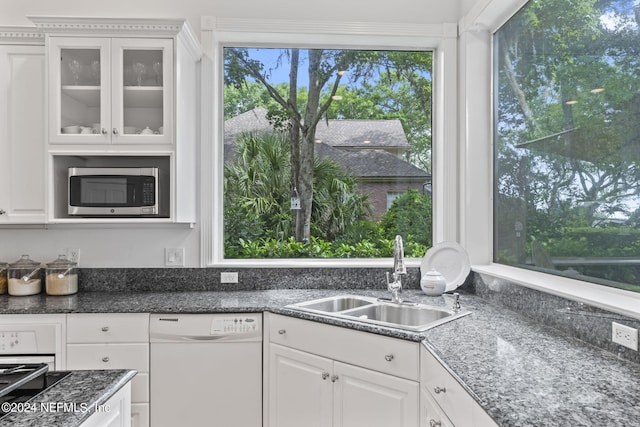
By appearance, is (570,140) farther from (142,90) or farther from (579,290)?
(142,90)

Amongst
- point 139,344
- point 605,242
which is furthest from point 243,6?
point 605,242

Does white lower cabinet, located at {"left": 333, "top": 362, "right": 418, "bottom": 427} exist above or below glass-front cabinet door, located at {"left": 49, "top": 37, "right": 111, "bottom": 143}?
below

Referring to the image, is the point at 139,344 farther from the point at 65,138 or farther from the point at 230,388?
the point at 65,138

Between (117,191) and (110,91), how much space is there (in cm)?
54

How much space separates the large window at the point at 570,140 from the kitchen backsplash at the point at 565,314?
17cm

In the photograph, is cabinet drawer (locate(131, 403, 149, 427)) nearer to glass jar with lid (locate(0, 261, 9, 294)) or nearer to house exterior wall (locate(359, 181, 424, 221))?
glass jar with lid (locate(0, 261, 9, 294))

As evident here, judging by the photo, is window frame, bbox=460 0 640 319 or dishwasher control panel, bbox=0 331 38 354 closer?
dishwasher control panel, bbox=0 331 38 354

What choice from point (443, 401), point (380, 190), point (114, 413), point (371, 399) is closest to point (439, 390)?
point (443, 401)

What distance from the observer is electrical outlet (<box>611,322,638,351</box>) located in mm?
1442

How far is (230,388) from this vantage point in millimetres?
2270

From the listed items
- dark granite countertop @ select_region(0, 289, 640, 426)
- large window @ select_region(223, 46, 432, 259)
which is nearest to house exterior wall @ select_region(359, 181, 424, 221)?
large window @ select_region(223, 46, 432, 259)

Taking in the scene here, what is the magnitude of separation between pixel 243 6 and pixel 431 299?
2.15 m

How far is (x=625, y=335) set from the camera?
4.85ft

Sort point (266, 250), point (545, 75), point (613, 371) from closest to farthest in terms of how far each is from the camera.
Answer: point (613, 371) → point (545, 75) → point (266, 250)
